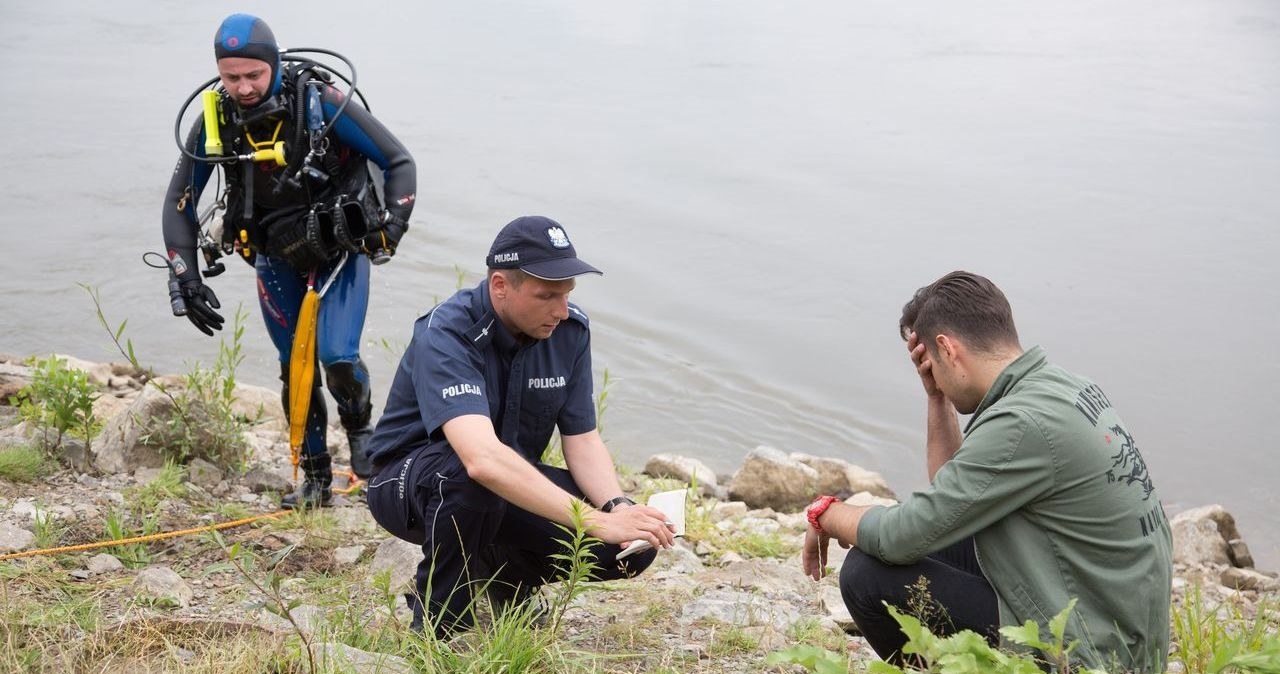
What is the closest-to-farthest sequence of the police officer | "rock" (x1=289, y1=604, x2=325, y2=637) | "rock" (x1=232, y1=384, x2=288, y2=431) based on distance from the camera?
"rock" (x1=289, y1=604, x2=325, y2=637)
the police officer
"rock" (x1=232, y1=384, x2=288, y2=431)

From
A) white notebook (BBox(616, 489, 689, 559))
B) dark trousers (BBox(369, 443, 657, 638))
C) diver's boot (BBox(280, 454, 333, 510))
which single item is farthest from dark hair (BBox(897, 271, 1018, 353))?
diver's boot (BBox(280, 454, 333, 510))

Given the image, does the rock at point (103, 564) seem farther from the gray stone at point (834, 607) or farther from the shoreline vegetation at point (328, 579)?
the gray stone at point (834, 607)

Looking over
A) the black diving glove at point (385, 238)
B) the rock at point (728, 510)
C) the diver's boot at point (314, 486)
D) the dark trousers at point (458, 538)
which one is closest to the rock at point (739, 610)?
the dark trousers at point (458, 538)

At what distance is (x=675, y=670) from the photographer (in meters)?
3.26

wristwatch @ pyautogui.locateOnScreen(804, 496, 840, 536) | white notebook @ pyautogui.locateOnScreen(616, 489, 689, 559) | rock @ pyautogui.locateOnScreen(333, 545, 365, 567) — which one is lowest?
rock @ pyautogui.locateOnScreen(333, 545, 365, 567)

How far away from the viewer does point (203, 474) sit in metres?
5.34

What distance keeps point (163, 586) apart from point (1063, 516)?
2607 millimetres

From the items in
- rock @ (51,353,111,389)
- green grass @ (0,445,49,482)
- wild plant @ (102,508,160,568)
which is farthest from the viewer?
rock @ (51,353,111,389)

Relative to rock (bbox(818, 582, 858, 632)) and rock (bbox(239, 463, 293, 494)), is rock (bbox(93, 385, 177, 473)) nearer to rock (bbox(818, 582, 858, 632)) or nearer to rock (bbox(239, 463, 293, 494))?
rock (bbox(239, 463, 293, 494))

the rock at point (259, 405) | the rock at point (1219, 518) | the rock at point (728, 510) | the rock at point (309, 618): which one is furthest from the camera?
the rock at point (259, 405)

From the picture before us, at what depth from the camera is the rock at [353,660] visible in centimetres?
302

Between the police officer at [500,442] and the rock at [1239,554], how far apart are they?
150 inches

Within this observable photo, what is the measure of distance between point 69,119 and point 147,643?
12935 millimetres

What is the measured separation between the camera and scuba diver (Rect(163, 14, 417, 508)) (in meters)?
5.07
